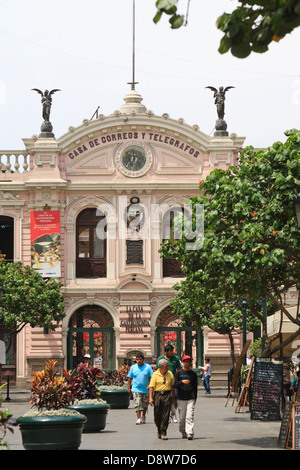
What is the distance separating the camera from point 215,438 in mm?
18906

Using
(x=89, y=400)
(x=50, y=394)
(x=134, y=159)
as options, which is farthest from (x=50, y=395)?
(x=134, y=159)

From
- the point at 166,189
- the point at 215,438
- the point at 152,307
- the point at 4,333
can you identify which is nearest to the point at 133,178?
the point at 166,189

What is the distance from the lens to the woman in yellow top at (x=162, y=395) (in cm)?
1850

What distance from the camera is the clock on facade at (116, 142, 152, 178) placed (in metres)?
45.3

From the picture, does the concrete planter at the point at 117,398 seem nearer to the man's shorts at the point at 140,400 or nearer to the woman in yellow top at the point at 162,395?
the man's shorts at the point at 140,400

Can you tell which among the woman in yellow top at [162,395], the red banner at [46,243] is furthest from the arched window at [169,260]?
the woman in yellow top at [162,395]

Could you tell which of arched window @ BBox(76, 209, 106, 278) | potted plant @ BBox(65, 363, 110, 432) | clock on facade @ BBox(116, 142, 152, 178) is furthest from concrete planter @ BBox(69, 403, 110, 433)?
clock on facade @ BBox(116, 142, 152, 178)

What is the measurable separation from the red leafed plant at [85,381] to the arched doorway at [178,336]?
24.8 meters

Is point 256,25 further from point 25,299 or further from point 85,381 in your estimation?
point 25,299

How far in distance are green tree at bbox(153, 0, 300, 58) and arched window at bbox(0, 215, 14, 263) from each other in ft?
130

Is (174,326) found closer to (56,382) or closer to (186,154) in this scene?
(186,154)

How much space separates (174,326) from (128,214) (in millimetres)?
5567

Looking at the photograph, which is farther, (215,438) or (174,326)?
(174,326)

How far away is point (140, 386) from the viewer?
22438 millimetres
